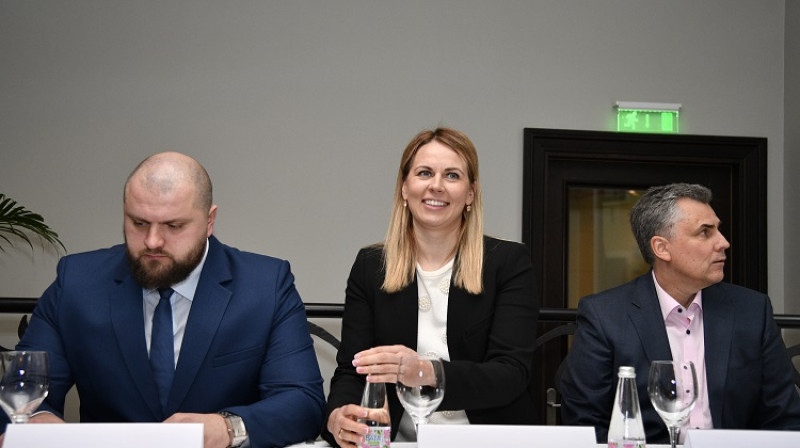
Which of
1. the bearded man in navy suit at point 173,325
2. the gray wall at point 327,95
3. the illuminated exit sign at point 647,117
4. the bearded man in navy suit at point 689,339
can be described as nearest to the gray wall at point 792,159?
the gray wall at point 327,95

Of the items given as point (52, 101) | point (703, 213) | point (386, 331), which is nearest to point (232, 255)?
point (386, 331)

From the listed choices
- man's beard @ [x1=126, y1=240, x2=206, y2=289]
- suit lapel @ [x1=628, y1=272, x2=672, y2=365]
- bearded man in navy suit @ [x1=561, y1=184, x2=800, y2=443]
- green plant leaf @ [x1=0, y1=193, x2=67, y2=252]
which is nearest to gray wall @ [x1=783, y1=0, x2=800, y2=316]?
bearded man in navy suit @ [x1=561, y1=184, x2=800, y2=443]

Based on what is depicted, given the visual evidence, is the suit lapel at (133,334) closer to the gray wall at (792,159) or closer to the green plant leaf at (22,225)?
the green plant leaf at (22,225)

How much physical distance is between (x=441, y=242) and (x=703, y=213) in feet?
2.55

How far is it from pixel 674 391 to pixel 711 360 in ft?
2.68

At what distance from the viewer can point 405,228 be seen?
8.11ft

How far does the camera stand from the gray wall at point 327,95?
14.7 ft

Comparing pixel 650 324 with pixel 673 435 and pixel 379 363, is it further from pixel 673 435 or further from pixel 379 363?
pixel 379 363

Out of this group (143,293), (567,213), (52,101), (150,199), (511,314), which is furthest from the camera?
(567,213)

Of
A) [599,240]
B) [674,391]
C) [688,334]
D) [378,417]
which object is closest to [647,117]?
[599,240]

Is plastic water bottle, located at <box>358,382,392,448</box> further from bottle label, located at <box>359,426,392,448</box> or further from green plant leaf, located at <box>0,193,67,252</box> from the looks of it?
green plant leaf, located at <box>0,193,67,252</box>

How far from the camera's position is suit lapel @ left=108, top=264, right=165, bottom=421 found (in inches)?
77.4

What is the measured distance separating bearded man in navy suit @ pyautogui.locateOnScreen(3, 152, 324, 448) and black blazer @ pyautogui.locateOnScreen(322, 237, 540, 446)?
8.2 inches

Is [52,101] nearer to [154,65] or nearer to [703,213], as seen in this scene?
[154,65]
